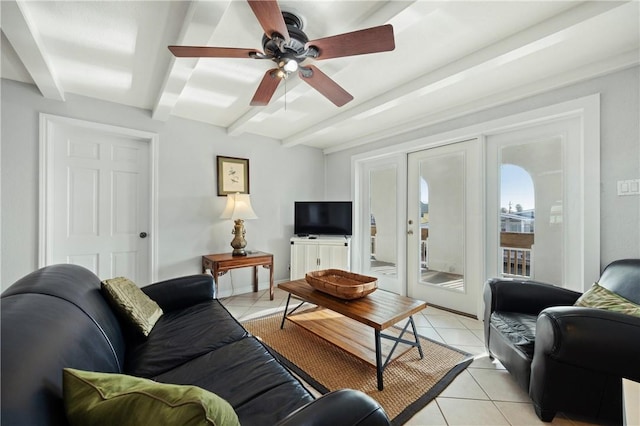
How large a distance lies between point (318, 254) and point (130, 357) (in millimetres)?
2540

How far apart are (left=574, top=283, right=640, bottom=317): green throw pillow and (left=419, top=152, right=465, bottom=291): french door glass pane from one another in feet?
4.51

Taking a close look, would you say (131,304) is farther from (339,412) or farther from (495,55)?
(495,55)

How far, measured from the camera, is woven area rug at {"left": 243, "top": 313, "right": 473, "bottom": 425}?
5.06ft

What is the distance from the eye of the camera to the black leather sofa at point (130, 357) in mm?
605

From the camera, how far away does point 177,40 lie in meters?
1.74

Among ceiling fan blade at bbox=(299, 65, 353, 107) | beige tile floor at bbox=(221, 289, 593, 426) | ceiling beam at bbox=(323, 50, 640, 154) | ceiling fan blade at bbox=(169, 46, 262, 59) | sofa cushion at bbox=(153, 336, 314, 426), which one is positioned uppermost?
ceiling beam at bbox=(323, 50, 640, 154)

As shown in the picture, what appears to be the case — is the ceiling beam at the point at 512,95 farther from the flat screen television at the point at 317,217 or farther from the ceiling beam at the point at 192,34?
the ceiling beam at the point at 192,34

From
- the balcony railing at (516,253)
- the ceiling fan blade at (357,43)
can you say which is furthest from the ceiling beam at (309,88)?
the balcony railing at (516,253)

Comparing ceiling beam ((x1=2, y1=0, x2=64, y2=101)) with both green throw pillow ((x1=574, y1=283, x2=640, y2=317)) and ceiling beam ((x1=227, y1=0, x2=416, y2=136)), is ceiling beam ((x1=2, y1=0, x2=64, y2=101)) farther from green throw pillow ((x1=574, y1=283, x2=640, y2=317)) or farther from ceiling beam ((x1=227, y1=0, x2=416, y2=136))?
green throw pillow ((x1=574, y1=283, x2=640, y2=317))

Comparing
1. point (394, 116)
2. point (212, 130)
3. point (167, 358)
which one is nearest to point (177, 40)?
point (212, 130)

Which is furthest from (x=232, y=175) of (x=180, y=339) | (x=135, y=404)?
(x=135, y=404)

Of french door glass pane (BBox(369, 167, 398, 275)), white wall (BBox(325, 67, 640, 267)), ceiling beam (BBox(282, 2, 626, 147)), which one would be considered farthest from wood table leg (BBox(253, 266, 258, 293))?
white wall (BBox(325, 67, 640, 267))

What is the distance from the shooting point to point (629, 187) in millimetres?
1868

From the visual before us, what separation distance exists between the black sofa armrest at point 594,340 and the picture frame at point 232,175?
3.32 meters
